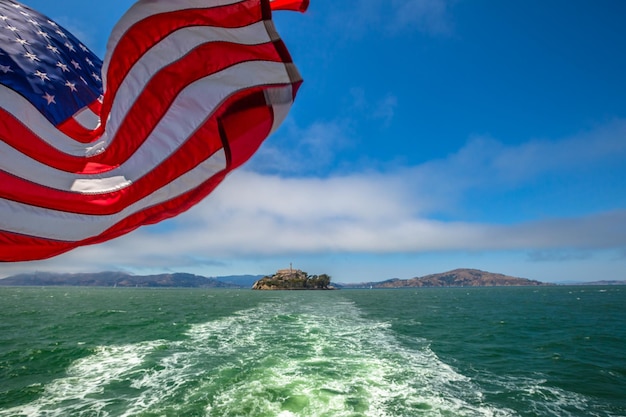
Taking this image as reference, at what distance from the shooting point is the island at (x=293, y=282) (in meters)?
189

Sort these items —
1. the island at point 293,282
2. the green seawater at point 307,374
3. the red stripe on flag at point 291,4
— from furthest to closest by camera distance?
the island at point 293,282
the green seawater at point 307,374
the red stripe on flag at point 291,4

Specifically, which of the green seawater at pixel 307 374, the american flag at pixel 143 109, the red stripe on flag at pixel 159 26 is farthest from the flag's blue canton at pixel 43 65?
the green seawater at pixel 307 374

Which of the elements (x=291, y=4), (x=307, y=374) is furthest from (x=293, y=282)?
(x=291, y=4)

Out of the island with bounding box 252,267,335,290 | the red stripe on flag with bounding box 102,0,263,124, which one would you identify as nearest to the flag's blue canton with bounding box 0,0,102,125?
the red stripe on flag with bounding box 102,0,263,124

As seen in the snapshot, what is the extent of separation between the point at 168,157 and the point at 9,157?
1.59 meters

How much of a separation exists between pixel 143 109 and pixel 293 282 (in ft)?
624

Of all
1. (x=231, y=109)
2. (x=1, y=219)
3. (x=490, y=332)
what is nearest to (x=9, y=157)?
(x=1, y=219)

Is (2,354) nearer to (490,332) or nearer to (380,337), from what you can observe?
(380,337)

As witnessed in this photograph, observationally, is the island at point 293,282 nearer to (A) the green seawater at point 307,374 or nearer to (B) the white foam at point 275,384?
(A) the green seawater at point 307,374

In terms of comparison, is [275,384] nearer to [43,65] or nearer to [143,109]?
[143,109]

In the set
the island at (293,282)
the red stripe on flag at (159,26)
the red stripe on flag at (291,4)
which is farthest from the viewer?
the island at (293,282)

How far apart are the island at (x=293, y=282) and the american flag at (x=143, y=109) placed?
189m

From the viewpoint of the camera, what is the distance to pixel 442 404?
38.2 ft

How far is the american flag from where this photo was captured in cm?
376
